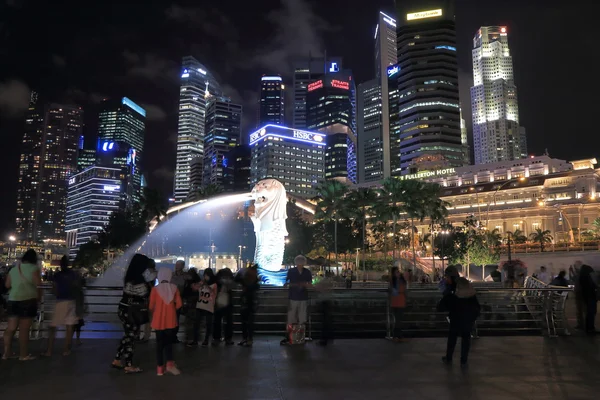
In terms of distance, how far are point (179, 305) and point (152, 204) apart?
240 feet

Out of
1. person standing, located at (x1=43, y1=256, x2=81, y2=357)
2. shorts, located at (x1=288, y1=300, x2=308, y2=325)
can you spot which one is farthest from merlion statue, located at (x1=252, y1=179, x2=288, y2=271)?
person standing, located at (x1=43, y1=256, x2=81, y2=357)

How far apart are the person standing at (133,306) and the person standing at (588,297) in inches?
463

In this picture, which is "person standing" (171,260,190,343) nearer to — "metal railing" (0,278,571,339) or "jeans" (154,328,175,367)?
"metal railing" (0,278,571,339)

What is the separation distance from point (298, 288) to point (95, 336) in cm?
579

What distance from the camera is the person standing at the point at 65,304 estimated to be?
366 inches

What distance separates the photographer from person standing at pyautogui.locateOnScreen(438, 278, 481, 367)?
28.8 ft

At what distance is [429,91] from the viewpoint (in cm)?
17575

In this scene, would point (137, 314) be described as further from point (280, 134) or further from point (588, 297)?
point (280, 134)

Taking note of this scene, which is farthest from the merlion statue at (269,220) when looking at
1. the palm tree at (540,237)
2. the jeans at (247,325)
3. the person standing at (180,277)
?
the palm tree at (540,237)

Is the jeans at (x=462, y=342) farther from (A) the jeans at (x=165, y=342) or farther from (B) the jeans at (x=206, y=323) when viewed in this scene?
(B) the jeans at (x=206, y=323)

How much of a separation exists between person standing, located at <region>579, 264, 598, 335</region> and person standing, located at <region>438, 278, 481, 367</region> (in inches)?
231

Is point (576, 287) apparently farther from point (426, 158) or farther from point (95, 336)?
point (426, 158)

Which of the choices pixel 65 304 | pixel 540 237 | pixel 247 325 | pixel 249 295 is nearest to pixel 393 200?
pixel 540 237

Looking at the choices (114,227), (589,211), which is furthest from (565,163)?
(114,227)
